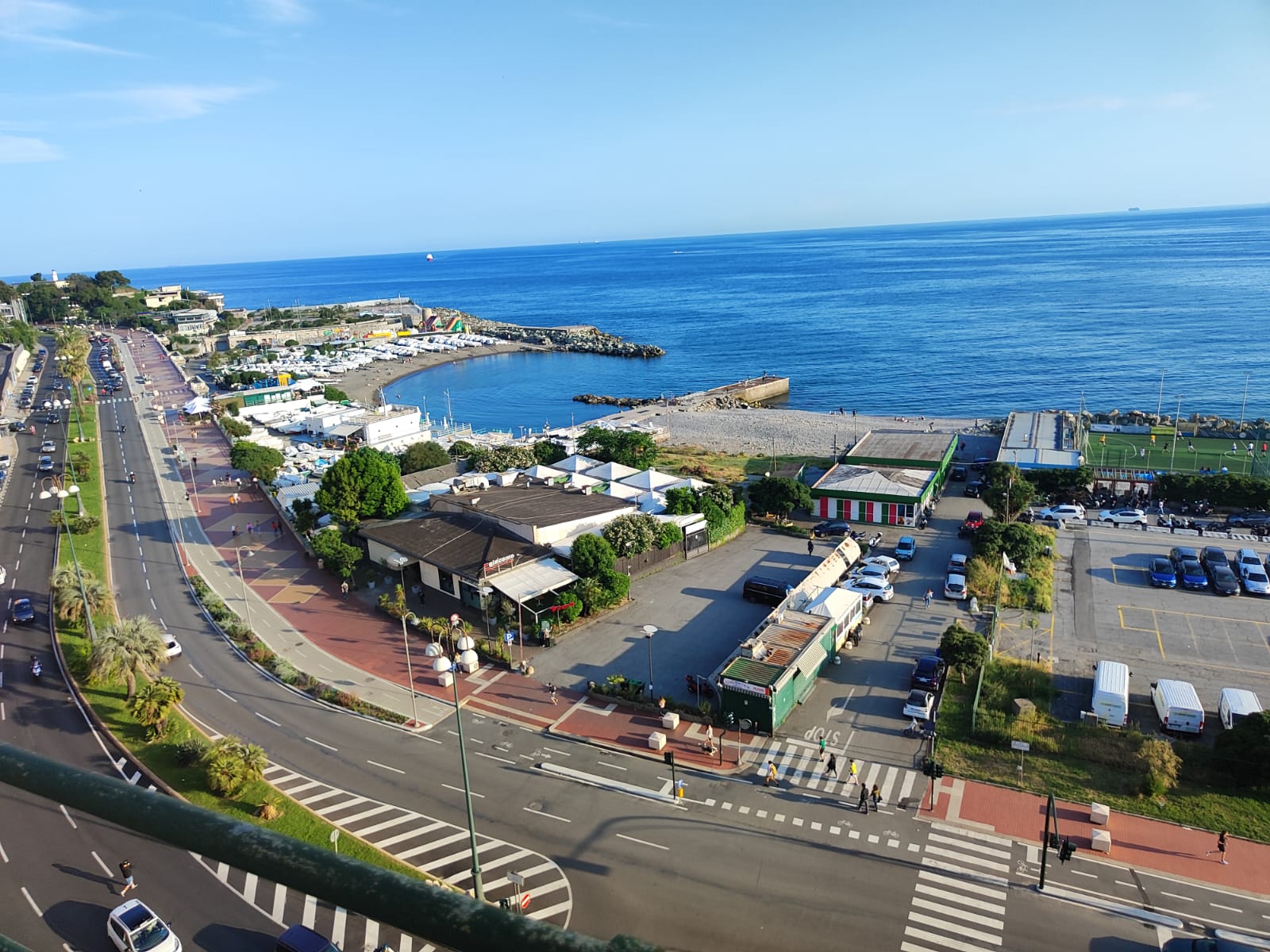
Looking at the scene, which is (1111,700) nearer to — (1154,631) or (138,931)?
(1154,631)

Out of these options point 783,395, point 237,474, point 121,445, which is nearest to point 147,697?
point 237,474

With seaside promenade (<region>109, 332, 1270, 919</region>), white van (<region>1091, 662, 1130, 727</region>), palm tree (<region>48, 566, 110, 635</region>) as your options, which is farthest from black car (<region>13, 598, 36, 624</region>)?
white van (<region>1091, 662, 1130, 727</region>)

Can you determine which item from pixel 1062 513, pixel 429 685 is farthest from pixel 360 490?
pixel 1062 513

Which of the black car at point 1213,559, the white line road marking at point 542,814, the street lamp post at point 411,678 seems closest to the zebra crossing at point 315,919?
the white line road marking at point 542,814

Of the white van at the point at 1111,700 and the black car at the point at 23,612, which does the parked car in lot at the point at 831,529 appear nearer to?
the white van at the point at 1111,700

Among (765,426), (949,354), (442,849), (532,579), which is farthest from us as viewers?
(949,354)
